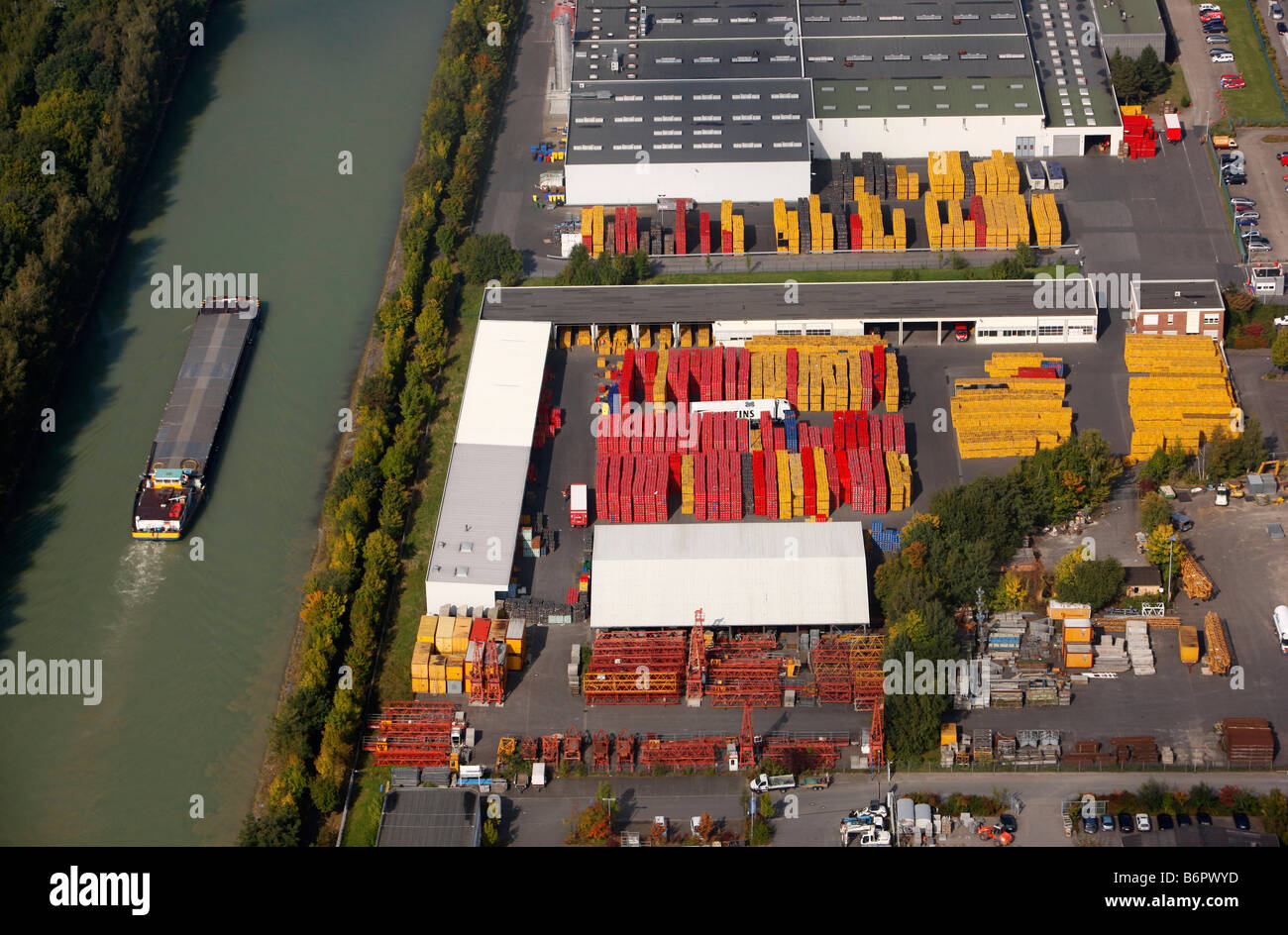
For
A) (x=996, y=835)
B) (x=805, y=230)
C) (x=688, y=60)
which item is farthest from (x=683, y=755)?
(x=688, y=60)

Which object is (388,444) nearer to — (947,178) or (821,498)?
(821,498)

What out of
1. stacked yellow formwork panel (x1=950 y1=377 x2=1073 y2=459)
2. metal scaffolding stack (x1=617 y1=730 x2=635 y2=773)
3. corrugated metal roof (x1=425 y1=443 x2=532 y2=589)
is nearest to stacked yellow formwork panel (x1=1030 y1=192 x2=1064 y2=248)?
stacked yellow formwork panel (x1=950 y1=377 x2=1073 y2=459)

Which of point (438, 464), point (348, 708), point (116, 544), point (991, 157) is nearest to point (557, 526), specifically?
point (438, 464)

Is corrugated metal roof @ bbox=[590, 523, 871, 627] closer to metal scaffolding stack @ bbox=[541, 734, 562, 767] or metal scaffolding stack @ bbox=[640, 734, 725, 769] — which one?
metal scaffolding stack @ bbox=[541, 734, 562, 767]

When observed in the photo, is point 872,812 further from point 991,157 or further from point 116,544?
point 991,157

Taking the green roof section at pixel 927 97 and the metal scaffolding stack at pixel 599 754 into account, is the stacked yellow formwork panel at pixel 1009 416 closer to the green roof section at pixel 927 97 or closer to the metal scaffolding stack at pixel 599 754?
the green roof section at pixel 927 97

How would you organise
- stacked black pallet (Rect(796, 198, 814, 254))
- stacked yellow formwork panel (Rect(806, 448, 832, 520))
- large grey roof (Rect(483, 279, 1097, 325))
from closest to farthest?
1. stacked yellow formwork panel (Rect(806, 448, 832, 520))
2. large grey roof (Rect(483, 279, 1097, 325))
3. stacked black pallet (Rect(796, 198, 814, 254))
